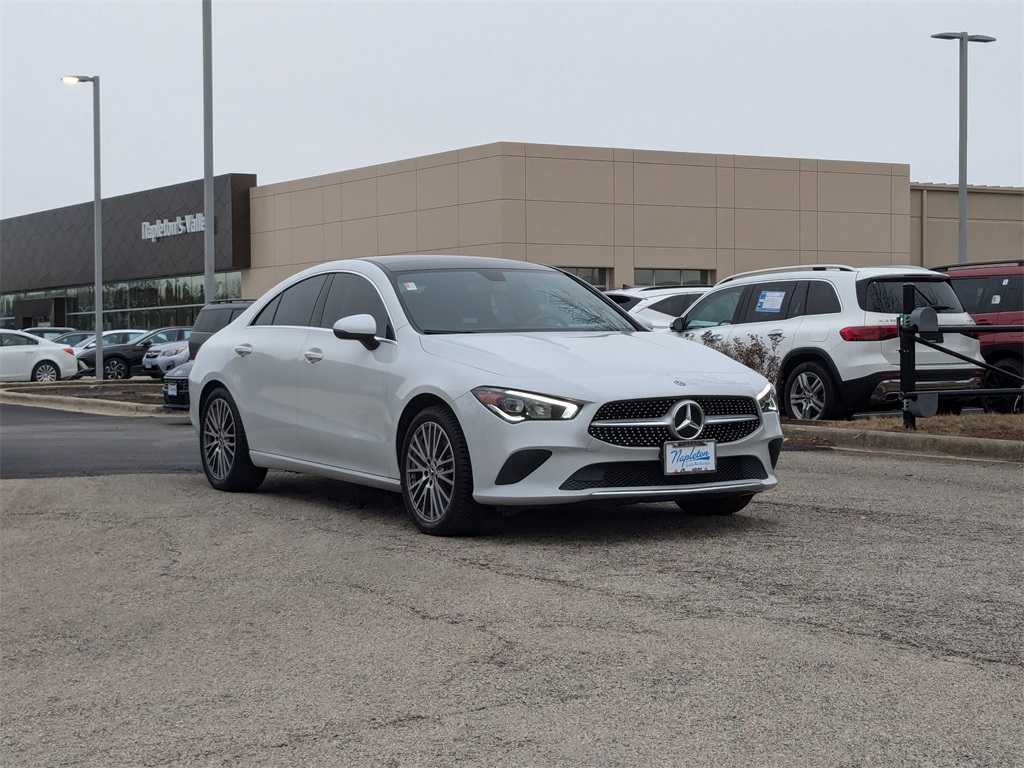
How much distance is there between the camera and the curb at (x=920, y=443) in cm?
1216

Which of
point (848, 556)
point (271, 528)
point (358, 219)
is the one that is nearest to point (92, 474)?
point (271, 528)

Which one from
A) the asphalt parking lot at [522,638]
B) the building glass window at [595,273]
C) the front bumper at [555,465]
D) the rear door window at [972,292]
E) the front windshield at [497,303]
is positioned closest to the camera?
the asphalt parking lot at [522,638]

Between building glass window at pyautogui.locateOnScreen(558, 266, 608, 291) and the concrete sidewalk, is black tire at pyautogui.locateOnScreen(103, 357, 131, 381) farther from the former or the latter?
the concrete sidewalk

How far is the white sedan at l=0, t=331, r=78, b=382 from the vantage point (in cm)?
3391

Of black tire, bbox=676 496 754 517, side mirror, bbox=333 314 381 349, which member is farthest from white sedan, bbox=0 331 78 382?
black tire, bbox=676 496 754 517

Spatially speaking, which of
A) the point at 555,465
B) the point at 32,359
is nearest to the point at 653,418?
the point at 555,465

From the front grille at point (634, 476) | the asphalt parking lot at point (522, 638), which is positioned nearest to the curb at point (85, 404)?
the asphalt parking lot at point (522, 638)

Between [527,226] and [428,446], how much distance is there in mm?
37694

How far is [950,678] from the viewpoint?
475 cm

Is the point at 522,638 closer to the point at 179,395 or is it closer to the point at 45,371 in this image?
the point at 179,395

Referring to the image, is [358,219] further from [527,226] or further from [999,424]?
[999,424]

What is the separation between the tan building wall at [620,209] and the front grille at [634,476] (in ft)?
120

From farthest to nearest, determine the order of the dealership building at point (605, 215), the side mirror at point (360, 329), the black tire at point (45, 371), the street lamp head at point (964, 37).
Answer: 1. the dealership building at point (605, 215)
2. the black tire at point (45, 371)
3. the street lamp head at point (964, 37)
4. the side mirror at point (360, 329)

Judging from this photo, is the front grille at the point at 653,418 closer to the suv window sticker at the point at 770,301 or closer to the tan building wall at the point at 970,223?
the suv window sticker at the point at 770,301
